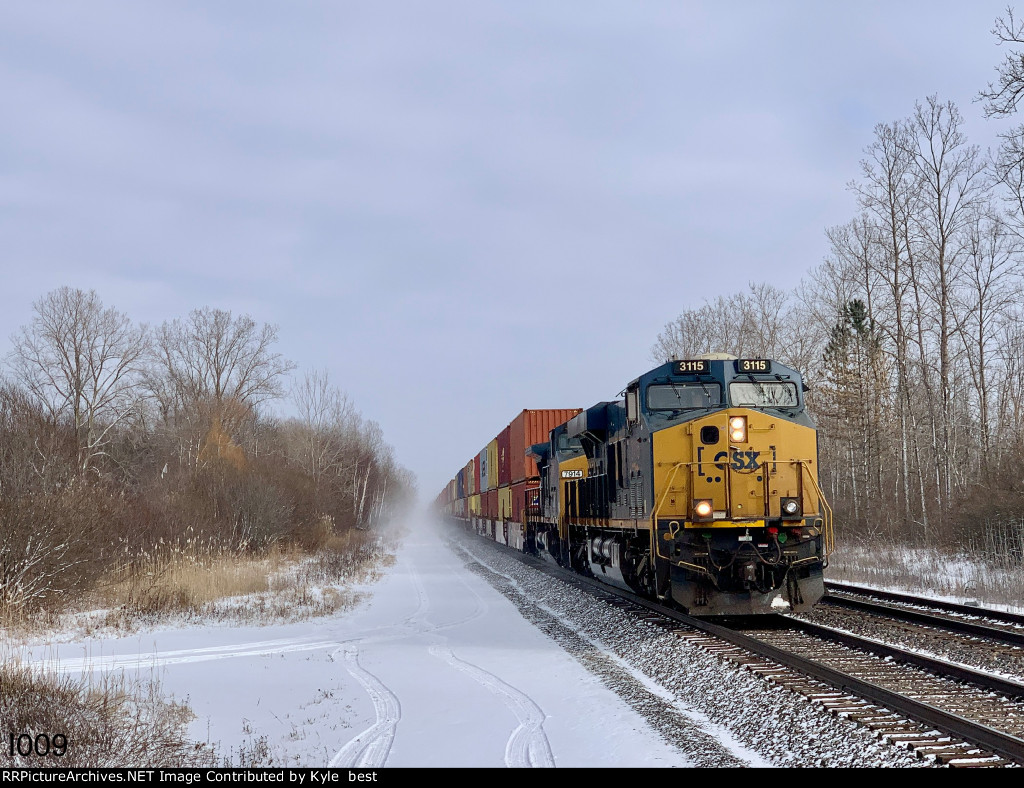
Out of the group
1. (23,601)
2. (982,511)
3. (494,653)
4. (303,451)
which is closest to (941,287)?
(982,511)

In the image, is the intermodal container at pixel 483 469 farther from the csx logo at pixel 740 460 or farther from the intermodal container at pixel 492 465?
the csx logo at pixel 740 460

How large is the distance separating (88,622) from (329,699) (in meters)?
6.74

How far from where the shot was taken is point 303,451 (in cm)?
5175

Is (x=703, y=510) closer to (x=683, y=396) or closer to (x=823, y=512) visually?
(x=823, y=512)

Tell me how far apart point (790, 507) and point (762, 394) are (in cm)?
187

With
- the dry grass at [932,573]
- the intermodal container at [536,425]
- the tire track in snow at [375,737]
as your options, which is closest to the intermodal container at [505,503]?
the intermodal container at [536,425]

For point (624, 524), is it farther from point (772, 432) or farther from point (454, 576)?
point (454, 576)

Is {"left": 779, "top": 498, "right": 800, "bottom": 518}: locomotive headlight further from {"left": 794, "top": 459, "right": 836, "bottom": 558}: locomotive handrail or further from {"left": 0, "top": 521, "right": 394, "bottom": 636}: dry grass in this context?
{"left": 0, "top": 521, "right": 394, "bottom": 636}: dry grass

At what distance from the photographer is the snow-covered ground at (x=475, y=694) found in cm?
604

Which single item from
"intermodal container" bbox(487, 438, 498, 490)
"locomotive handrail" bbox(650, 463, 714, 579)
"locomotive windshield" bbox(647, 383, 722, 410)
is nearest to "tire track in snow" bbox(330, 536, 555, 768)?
"locomotive handrail" bbox(650, 463, 714, 579)

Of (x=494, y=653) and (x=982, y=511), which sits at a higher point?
(x=982, y=511)

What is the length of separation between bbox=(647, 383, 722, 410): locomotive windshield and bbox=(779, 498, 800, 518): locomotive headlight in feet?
5.96

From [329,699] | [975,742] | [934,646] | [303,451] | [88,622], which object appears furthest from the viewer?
[303,451]

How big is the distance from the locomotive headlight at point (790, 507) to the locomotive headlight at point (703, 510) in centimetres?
98
